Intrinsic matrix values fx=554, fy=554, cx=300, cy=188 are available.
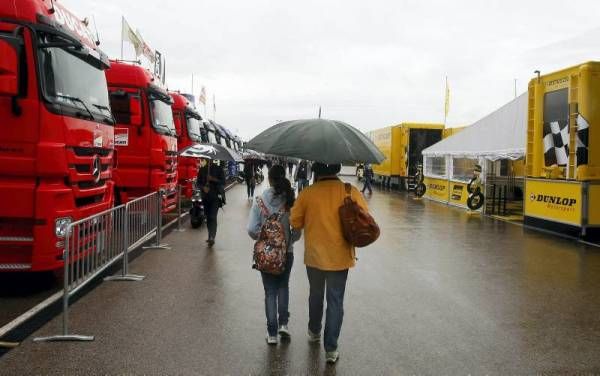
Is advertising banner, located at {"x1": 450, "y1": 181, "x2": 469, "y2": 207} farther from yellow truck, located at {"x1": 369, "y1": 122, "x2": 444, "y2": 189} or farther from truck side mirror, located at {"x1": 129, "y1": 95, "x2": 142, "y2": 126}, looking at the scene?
truck side mirror, located at {"x1": 129, "y1": 95, "x2": 142, "y2": 126}

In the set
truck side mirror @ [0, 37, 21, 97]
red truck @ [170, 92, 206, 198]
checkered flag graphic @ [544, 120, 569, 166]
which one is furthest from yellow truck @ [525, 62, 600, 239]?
truck side mirror @ [0, 37, 21, 97]

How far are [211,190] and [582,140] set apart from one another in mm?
8119

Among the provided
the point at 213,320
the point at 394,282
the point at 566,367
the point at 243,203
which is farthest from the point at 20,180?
the point at 243,203

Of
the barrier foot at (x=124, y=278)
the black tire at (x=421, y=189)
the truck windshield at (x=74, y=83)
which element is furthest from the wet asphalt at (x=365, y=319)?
the black tire at (x=421, y=189)

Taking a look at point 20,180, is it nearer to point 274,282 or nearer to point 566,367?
point 274,282

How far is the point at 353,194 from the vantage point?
15.3 feet

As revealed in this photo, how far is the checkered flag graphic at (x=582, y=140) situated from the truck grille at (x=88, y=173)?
988 centimetres

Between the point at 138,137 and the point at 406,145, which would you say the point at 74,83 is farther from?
the point at 406,145

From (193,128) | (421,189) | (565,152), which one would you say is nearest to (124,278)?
(565,152)

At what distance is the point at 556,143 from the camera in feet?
43.2

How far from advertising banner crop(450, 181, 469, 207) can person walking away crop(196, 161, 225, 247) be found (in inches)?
468

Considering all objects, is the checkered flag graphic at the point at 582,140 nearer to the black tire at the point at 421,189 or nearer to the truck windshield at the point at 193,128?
the truck windshield at the point at 193,128

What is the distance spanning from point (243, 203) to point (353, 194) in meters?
16.9

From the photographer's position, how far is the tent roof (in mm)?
16531
